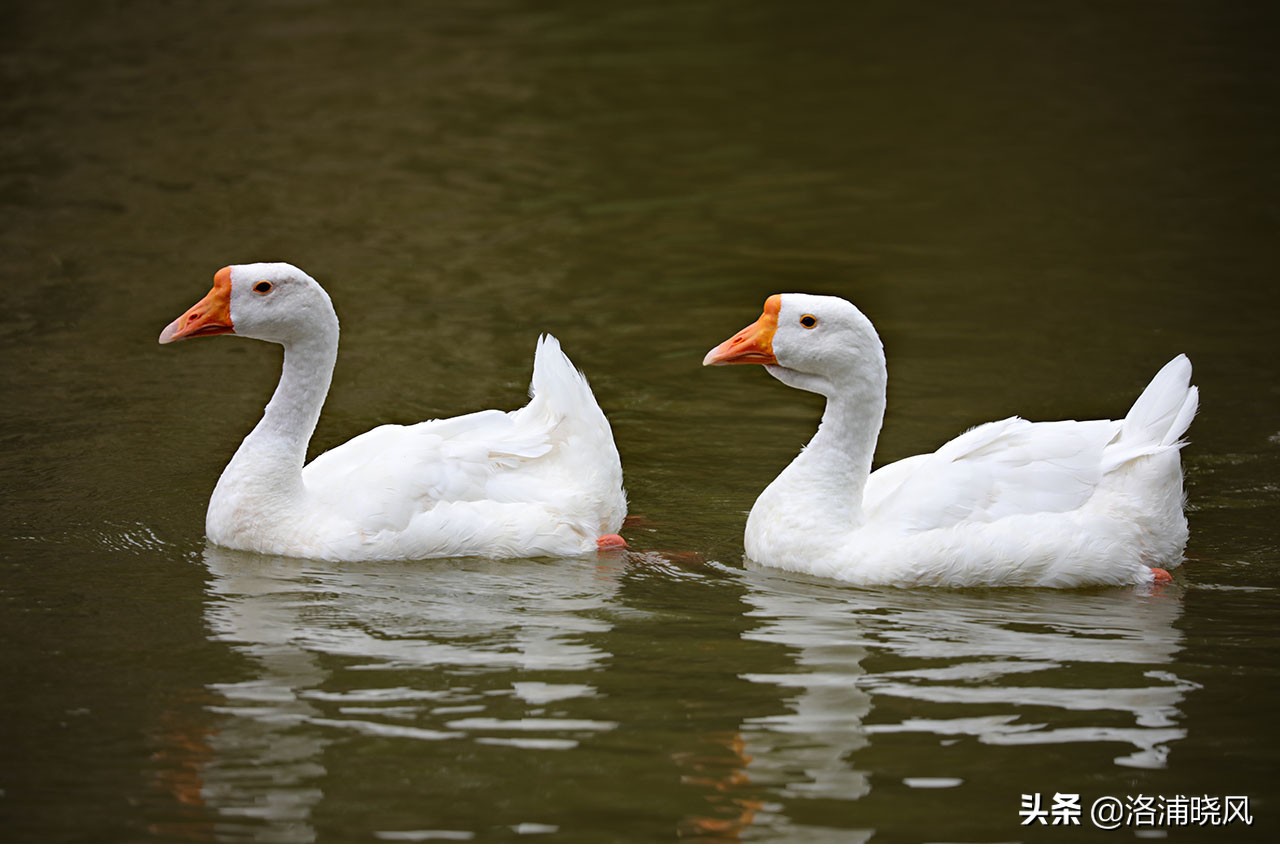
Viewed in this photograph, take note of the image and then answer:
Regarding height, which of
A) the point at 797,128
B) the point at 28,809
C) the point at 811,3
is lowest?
the point at 28,809

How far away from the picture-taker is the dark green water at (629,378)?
767cm

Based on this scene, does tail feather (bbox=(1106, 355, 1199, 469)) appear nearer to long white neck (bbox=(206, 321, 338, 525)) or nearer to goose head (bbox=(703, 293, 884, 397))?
goose head (bbox=(703, 293, 884, 397))

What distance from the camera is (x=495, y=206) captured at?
62.9 feet

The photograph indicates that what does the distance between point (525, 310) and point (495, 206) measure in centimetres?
368

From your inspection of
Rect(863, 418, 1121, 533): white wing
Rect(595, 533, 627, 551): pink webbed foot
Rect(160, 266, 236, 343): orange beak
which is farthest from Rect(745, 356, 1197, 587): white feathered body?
Rect(160, 266, 236, 343): orange beak

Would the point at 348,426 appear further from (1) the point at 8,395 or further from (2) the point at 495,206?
(2) the point at 495,206

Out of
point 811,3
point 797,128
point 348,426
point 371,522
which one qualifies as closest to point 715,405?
point 348,426

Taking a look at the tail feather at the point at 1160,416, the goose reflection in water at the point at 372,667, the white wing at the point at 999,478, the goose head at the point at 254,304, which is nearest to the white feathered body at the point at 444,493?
the goose reflection in water at the point at 372,667

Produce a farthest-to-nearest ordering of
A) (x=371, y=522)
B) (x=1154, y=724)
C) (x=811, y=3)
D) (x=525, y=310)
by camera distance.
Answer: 1. (x=811, y=3)
2. (x=525, y=310)
3. (x=371, y=522)
4. (x=1154, y=724)

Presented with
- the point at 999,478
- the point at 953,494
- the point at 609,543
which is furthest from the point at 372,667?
the point at 999,478

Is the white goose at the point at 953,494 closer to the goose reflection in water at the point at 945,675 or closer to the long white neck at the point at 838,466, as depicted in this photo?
the long white neck at the point at 838,466

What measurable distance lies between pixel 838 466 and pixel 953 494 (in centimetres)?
64

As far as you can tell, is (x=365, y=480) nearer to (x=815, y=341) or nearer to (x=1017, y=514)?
(x=815, y=341)

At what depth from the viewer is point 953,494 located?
32.0 feet
